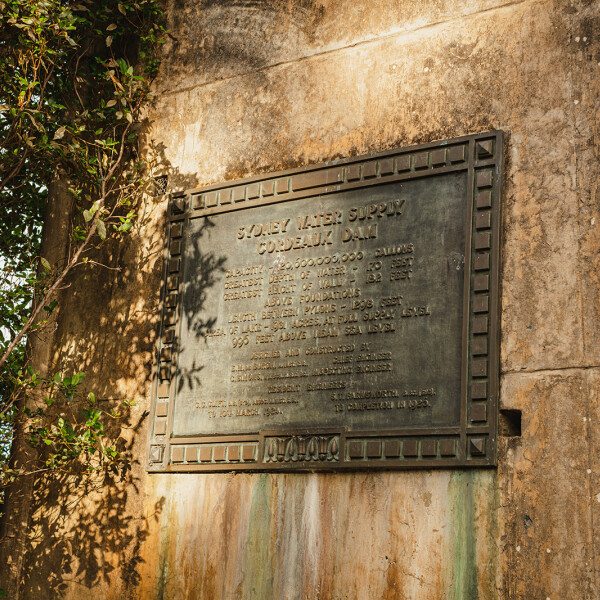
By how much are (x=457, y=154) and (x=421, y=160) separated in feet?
0.82

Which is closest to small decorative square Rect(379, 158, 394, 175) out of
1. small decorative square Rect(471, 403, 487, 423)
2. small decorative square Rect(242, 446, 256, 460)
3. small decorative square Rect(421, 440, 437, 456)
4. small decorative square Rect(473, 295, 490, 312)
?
small decorative square Rect(473, 295, 490, 312)

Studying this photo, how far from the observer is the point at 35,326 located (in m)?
6.98

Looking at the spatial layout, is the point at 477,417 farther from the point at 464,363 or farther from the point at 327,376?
the point at 327,376

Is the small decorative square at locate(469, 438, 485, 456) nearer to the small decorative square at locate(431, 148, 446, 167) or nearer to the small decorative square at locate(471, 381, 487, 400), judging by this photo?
the small decorative square at locate(471, 381, 487, 400)

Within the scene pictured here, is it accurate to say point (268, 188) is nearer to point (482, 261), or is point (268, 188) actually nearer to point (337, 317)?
point (337, 317)

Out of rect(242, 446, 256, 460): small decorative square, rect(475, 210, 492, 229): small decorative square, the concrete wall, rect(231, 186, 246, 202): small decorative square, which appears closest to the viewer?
the concrete wall

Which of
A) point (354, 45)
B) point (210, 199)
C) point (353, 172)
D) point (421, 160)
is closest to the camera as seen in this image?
point (421, 160)

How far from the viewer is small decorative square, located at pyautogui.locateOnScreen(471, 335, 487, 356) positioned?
5492mm

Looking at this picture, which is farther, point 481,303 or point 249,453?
point 249,453

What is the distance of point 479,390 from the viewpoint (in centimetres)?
544

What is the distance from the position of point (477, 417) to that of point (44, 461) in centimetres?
353

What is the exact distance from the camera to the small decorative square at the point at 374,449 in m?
5.69

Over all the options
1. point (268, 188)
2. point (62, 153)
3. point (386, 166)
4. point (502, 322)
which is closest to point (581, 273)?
point (502, 322)

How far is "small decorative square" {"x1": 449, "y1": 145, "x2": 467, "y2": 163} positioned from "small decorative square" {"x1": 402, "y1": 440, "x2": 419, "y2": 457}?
1.75 m
